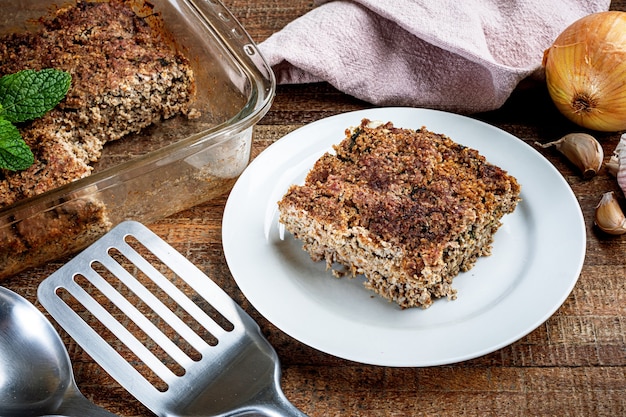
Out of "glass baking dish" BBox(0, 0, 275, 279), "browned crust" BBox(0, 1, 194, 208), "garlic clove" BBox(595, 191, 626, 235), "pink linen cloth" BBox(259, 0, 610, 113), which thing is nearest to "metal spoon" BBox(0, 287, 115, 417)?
"glass baking dish" BBox(0, 0, 275, 279)

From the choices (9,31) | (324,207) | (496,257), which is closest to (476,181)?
(496,257)

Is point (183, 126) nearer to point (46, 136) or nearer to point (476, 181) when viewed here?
point (46, 136)

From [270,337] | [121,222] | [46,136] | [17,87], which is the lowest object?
[270,337]

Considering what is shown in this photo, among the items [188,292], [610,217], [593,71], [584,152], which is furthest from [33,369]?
[593,71]

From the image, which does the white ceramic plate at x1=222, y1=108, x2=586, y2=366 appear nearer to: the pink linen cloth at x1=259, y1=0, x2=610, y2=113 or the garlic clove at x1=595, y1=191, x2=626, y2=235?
the garlic clove at x1=595, y1=191, x2=626, y2=235

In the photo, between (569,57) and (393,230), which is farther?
(569,57)

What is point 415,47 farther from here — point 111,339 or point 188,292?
point 111,339
